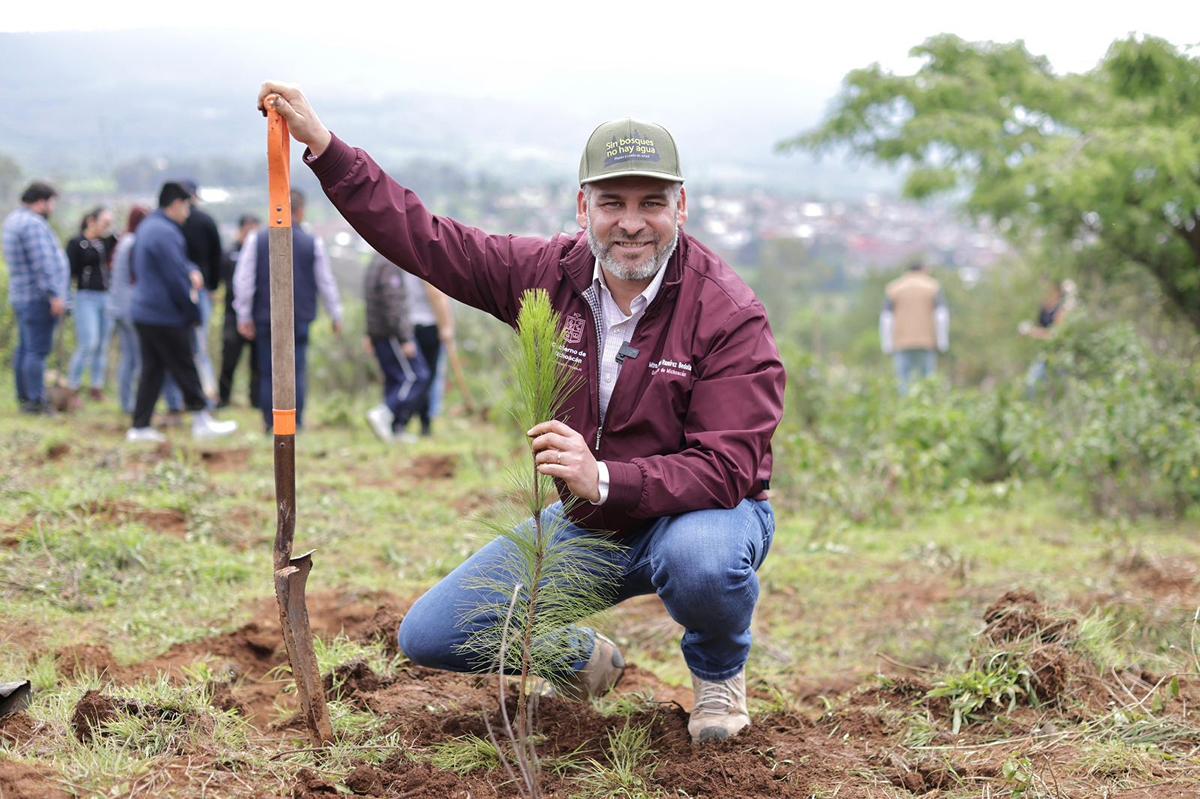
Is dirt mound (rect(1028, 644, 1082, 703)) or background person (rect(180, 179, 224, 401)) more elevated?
background person (rect(180, 179, 224, 401))

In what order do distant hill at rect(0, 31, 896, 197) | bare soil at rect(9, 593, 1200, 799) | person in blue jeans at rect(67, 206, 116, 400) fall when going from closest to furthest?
bare soil at rect(9, 593, 1200, 799), person in blue jeans at rect(67, 206, 116, 400), distant hill at rect(0, 31, 896, 197)

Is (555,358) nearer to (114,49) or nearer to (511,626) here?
(511,626)

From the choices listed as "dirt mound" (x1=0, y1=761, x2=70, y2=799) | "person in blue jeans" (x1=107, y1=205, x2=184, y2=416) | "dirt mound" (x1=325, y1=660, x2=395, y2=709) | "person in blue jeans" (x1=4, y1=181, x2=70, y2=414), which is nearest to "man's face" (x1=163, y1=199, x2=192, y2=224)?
"person in blue jeans" (x1=107, y1=205, x2=184, y2=416)

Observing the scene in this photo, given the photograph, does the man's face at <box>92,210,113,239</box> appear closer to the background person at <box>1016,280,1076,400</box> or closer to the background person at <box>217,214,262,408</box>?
the background person at <box>217,214,262,408</box>

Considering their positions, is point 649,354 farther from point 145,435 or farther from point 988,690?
point 145,435

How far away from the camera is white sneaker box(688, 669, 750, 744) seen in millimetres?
3086

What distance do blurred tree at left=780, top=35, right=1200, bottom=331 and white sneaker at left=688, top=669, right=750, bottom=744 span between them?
6.48 metres

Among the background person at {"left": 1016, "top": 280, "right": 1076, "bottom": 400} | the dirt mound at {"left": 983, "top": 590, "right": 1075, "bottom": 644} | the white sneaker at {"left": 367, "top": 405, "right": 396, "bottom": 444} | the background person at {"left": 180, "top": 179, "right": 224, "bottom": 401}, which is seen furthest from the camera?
the background person at {"left": 1016, "top": 280, "right": 1076, "bottom": 400}

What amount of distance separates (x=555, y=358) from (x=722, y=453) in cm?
50

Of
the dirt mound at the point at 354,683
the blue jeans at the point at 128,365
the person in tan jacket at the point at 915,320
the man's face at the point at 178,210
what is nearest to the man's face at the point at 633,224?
the dirt mound at the point at 354,683

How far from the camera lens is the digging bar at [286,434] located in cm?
279

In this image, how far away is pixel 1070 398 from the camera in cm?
817

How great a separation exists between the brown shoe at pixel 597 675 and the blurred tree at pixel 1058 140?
21.0 feet

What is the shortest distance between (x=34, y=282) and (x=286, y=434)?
655 cm
